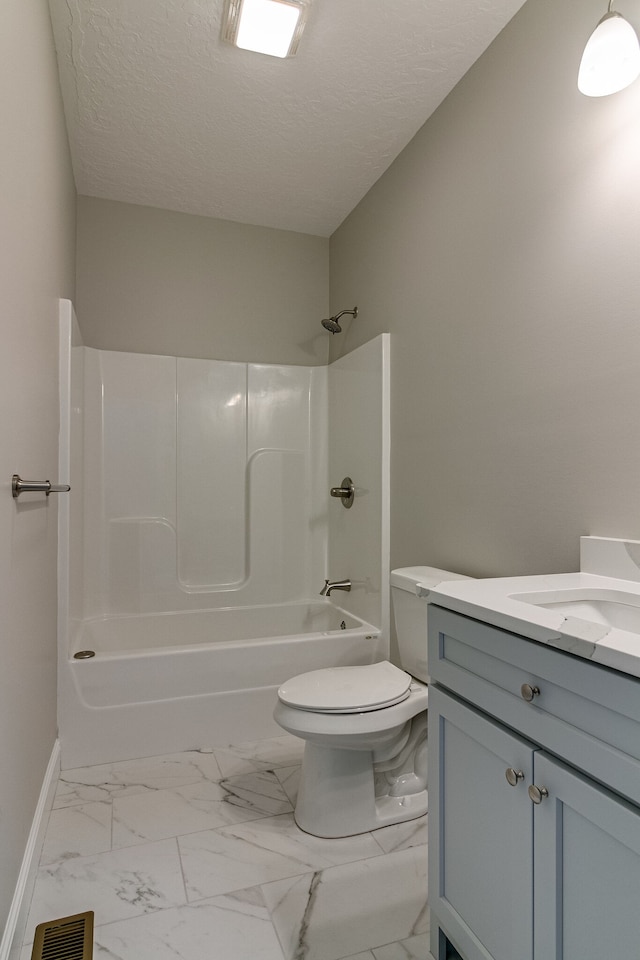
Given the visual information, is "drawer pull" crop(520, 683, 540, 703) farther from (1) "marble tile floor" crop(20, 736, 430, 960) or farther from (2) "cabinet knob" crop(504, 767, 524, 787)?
(1) "marble tile floor" crop(20, 736, 430, 960)

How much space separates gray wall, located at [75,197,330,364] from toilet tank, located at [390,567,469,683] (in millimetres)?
1700

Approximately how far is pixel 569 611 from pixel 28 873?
1.50m

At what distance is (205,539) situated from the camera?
9.99ft

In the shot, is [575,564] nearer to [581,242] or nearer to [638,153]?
[581,242]

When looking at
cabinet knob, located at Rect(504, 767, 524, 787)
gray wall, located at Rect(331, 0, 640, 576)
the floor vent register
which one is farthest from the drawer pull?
the floor vent register

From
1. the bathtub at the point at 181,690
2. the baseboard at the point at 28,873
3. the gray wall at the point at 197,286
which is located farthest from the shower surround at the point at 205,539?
the baseboard at the point at 28,873

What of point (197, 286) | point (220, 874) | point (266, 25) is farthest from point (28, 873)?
point (197, 286)

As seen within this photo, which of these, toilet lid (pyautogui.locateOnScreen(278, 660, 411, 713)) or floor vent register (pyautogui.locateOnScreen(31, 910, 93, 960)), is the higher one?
toilet lid (pyautogui.locateOnScreen(278, 660, 411, 713))

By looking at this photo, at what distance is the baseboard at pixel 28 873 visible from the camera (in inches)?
49.1

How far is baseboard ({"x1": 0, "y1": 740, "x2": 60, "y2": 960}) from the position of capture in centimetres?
125

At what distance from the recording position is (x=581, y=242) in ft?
4.88

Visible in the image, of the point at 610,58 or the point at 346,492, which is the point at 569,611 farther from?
the point at 346,492

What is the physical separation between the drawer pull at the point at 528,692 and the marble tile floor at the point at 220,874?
2.62 feet

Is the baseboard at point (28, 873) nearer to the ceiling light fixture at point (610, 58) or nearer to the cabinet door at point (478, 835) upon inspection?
the cabinet door at point (478, 835)
